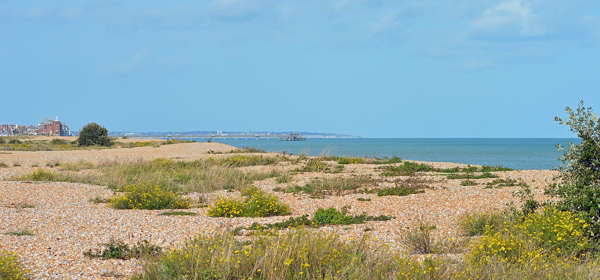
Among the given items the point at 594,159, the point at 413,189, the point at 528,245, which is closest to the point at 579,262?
the point at 528,245

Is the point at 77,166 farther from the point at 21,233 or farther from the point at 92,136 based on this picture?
the point at 92,136

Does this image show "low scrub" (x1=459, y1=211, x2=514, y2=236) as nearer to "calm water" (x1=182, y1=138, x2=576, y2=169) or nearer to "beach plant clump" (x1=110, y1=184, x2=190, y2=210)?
"calm water" (x1=182, y1=138, x2=576, y2=169)

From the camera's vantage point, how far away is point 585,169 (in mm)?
7215

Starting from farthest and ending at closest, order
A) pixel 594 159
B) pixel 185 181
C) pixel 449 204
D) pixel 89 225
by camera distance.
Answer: pixel 185 181 < pixel 449 204 < pixel 89 225 < pixel 594 159

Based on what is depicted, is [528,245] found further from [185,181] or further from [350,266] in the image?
[185,181]

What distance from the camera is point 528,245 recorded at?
644cm

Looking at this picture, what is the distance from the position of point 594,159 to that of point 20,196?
13.9 metres

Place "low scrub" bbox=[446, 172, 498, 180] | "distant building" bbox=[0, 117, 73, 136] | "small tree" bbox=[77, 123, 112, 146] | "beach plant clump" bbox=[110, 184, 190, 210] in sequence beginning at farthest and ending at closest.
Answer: "distant building" bbox=[0, 117, 73, 136], "small tree" bbox=[77, 123, 112, 146], "low scrub" bbox=[446, 172, 498, 180], "beach plant clump" bbox=[110, 184, 190, 210]

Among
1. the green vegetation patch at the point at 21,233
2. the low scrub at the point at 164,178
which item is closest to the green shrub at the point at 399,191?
the low scrub at the point at 164,178

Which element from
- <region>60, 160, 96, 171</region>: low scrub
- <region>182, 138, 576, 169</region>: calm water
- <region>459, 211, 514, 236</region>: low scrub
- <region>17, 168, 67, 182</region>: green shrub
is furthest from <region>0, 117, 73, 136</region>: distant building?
<region>459, 211, 514, 236</region>: low scrub

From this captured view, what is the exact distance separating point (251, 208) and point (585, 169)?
6.87 meters

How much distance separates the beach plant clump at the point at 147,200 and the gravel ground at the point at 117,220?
1.51 ft

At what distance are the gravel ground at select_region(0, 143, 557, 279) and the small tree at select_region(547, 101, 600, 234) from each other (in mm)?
1785

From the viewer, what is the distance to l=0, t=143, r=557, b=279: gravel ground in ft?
22.2
